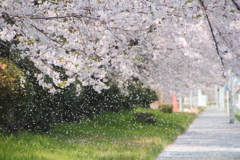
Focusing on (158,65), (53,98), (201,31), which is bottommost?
(53,98)

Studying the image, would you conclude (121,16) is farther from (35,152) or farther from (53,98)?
(53,98)

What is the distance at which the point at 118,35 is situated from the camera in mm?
10547

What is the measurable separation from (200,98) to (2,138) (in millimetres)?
74584

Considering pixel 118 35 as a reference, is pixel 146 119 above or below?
below

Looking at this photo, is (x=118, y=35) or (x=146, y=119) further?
(x=146, y=119)

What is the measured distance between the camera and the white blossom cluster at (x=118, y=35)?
7895mm

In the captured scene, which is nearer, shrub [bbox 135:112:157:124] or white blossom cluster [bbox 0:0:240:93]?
white blossom cluster [bbox 0:0:240:93]

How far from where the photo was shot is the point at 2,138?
10844 mm

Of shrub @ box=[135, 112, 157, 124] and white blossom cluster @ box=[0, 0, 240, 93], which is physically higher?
white blossom cluster @ box=[0, 0, 240, 93]

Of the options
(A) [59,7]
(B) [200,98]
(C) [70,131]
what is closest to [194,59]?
(C) [70,131]

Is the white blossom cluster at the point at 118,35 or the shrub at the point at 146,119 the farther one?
the shrub at the point at 146,119

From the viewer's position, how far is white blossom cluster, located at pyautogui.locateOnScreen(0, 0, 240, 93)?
7895mm

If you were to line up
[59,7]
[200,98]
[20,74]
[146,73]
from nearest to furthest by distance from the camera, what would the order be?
[59,7]
[20,74]
[146,73]
[200,98]

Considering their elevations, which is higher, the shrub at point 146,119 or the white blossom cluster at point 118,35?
the white blossom cluster at point 118,35
